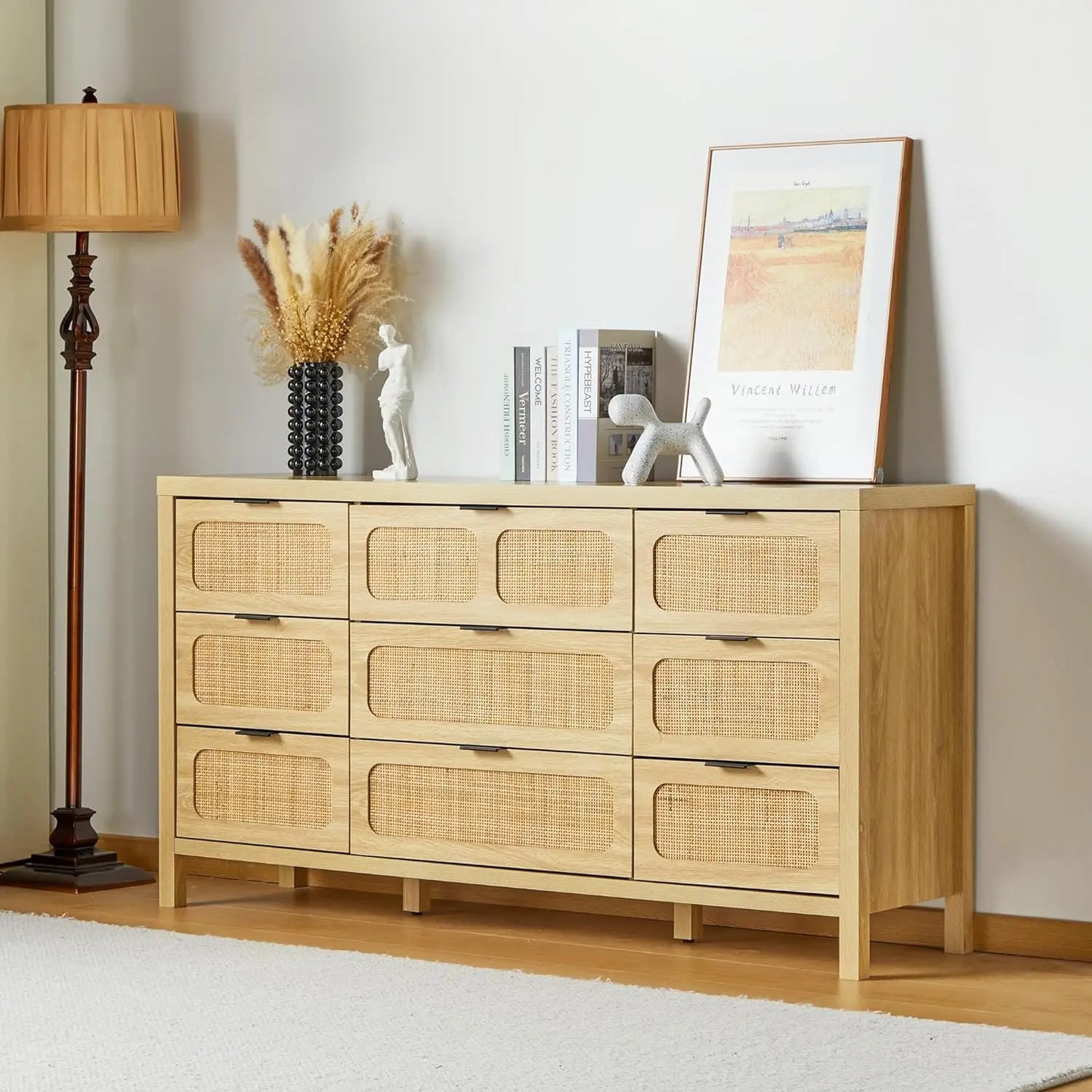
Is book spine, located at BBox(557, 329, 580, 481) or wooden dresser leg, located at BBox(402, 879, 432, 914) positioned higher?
book spine, located at BBox(557, 329, 580, 481)

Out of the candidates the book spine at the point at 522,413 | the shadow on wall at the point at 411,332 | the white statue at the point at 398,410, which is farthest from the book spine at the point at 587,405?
the shadow on wall at the point at 411,332

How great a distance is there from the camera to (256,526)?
356 cm

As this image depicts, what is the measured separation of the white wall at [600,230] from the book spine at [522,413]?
220mm

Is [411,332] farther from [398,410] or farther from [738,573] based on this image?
[738,573]

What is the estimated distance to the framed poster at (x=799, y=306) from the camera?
337cm

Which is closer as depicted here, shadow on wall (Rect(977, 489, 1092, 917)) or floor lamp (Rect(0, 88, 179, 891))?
shadow on wall (Rect(977, 489, 1092, 917))

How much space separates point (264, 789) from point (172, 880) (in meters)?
0.29

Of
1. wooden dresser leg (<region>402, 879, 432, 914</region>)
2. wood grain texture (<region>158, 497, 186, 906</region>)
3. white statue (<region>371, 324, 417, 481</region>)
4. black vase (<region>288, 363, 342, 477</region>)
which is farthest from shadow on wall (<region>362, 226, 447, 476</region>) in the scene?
wooden dresser leg (<region>402, 879, 432, 914</region>)

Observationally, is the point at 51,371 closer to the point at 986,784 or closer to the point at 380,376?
the point at 380,376

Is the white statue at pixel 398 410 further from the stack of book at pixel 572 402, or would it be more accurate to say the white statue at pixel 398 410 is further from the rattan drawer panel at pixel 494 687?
the rattan drawer panel at pixel 494 687

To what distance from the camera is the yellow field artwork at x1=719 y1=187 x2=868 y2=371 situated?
11.2 feet

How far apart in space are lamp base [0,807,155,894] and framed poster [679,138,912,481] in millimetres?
1465

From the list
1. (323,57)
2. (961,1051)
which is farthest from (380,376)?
(961,1051)

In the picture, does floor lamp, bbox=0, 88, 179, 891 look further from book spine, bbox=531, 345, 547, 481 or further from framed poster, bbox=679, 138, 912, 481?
framed poster, bbox=679, 138, 912, 481
